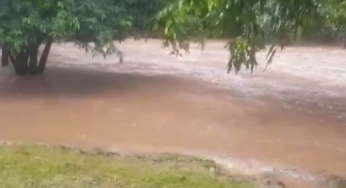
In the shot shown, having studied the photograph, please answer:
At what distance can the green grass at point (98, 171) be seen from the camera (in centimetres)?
577

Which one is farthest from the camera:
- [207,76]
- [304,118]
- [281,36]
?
[207,76]

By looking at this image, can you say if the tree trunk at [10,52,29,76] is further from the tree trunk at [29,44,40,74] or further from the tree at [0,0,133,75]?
the tree at [0,0,133,75]

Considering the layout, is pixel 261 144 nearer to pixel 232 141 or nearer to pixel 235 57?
pixel 232 141

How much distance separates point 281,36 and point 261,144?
3.22 metres

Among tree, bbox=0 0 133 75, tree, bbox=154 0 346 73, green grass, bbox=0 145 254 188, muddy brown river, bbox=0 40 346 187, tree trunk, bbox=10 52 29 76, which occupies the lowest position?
muddy brown river, bbox=0 40 346 187

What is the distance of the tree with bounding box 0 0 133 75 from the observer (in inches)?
428

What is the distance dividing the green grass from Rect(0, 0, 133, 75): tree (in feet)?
12.2

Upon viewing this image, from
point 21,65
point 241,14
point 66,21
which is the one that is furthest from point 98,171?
point 21,65

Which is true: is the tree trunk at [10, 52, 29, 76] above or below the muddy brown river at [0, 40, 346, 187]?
above

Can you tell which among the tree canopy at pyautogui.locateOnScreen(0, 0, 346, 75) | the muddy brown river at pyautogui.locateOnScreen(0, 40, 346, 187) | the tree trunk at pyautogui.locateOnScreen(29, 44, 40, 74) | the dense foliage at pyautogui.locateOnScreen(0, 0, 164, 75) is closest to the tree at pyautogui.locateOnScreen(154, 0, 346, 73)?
the tree canopy at pyautogui.locateOnScreen(0, 0, 346, 75)

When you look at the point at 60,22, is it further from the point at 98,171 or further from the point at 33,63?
the point at 98,171

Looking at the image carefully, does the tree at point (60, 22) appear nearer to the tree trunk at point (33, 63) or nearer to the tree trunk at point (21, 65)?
the tree trunk at point (33, 63)

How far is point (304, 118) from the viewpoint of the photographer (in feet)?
36.1

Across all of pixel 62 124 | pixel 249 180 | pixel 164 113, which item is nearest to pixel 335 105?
pixel 164 113
